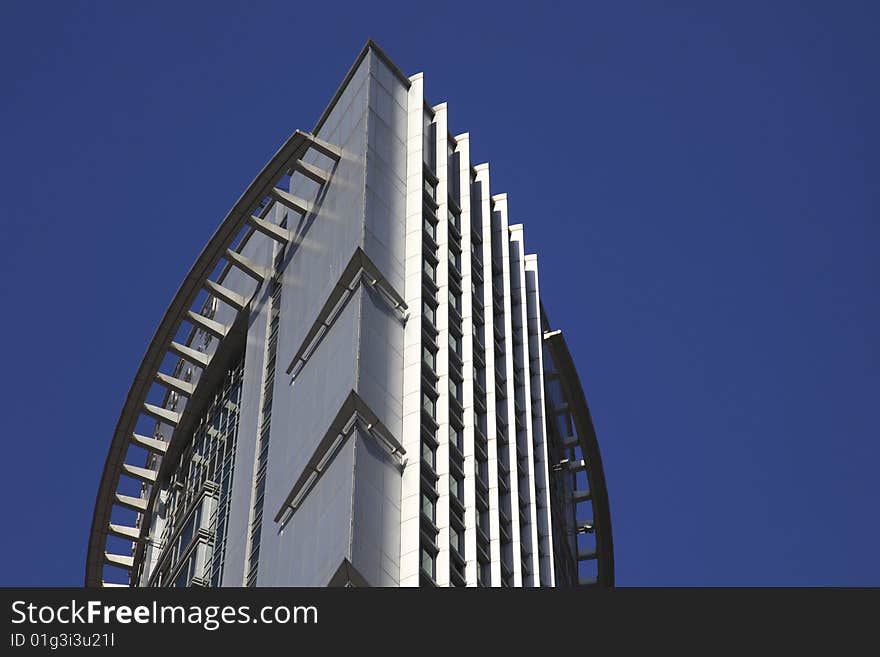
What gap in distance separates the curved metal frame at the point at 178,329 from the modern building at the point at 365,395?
4.7 inches

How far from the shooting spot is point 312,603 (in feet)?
143

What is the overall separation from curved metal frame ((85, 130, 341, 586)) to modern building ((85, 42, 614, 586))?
0.39ft

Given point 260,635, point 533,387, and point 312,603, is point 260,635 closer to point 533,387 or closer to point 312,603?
point 312,603

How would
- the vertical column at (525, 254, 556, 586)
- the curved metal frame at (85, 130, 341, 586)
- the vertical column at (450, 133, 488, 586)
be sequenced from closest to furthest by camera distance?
the vertical column at (450, 133, 488, 586) < the vertical column at (525, 254, 556, 586) < the curved metal frame at (85, 130, 341, 586)

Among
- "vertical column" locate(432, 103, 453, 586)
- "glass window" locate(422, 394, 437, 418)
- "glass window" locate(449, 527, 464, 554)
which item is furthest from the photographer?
"glass window" locate(422, 394, 437, 418)

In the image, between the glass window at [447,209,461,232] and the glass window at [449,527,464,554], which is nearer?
the glass window at [449,527,464,554]

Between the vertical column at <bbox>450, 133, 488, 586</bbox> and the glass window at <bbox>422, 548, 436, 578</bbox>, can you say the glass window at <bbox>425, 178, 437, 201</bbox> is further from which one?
the glass window at <bbox>422, 548, 436, 578</bbox>

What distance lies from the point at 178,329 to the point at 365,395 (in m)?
23.4

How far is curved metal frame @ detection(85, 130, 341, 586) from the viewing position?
3393 inches

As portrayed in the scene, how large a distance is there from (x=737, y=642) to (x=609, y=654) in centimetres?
304

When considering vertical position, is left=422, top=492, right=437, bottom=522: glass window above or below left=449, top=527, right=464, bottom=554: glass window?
above

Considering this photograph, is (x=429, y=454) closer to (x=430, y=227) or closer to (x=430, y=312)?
Result: (x=430, y=312)

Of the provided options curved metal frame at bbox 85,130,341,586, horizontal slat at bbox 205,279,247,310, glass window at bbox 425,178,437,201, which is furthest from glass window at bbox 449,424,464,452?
horizontal slat at bbox 205,279,247,310

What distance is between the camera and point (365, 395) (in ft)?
232
